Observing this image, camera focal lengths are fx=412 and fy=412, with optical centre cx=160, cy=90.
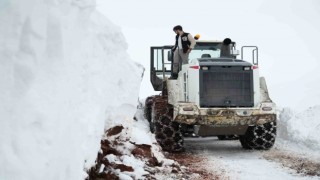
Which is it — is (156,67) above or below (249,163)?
above

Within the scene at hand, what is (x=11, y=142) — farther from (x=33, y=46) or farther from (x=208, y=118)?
(x=208, y=118)

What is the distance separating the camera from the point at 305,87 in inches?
1294

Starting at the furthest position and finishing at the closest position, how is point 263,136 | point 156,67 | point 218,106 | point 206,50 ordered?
point 156,67
point 206,50
point 263,136
point 218,106

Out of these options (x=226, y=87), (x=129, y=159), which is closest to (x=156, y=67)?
(x=226, y=87)

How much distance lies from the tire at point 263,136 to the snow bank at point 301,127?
0.98 meters

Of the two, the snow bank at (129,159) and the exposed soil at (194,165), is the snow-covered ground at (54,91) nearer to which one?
the snow bank at (129,159)

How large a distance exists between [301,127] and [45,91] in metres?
8.60

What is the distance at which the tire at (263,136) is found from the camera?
8812 millimetres

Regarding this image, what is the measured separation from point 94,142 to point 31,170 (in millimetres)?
1632

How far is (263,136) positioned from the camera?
8.82 m

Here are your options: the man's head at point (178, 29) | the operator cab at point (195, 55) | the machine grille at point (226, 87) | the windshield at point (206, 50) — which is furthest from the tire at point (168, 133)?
the windshield at point (206, 50)

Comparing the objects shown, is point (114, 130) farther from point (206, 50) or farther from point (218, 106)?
point (206, 50)

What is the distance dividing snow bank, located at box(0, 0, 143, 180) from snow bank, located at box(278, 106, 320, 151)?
638cm

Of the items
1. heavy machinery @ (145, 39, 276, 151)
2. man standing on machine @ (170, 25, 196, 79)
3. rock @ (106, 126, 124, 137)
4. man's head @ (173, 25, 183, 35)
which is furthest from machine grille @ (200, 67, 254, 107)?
rock @ (106, 126, 124, 137)
